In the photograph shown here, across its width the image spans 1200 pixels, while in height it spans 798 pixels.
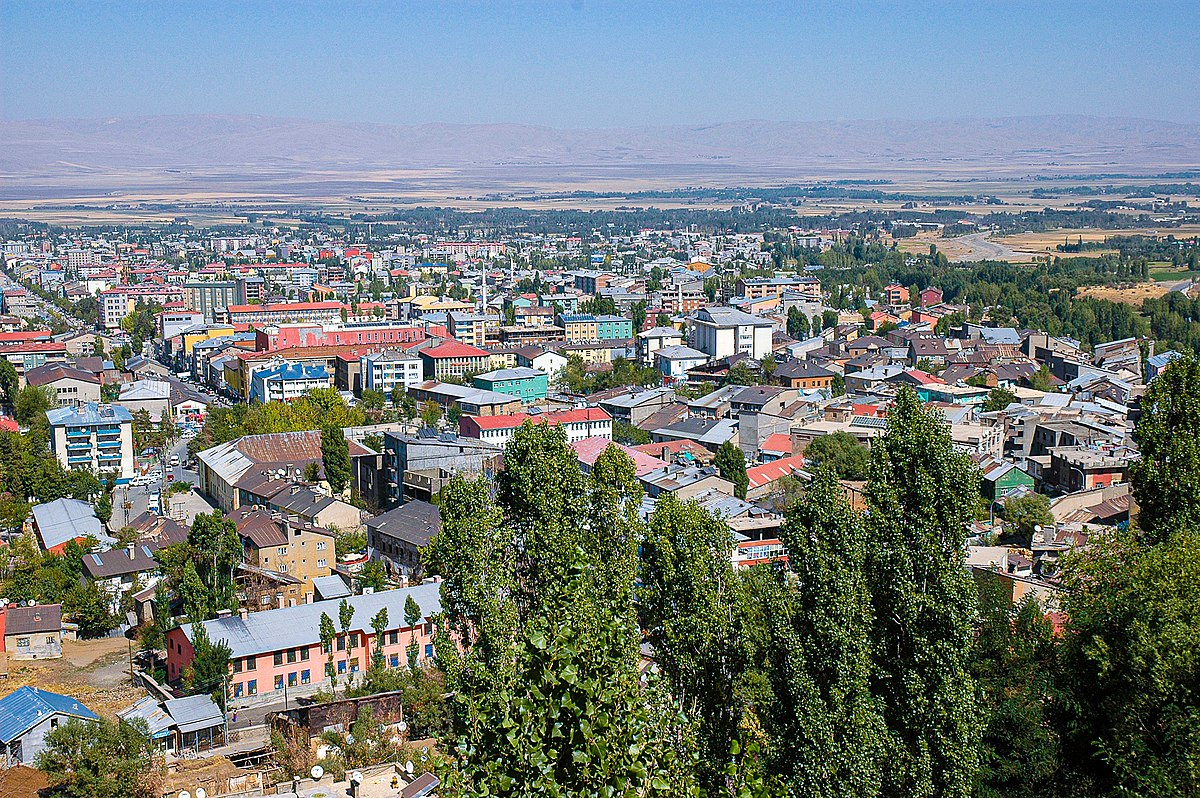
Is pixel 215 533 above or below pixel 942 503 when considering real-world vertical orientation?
below

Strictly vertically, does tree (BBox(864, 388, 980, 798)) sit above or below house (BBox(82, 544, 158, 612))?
above

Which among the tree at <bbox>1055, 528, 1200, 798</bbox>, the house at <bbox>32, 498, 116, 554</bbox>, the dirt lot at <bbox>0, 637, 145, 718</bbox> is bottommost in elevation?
the dirt lot at <bbox>0, 637, 145, 718</bbox>

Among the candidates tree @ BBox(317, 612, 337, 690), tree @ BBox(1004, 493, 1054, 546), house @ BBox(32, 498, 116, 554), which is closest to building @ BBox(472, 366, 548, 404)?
house @ BBox(32, 498, 116, 554)

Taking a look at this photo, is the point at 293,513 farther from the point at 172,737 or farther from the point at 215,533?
the point at 172,737

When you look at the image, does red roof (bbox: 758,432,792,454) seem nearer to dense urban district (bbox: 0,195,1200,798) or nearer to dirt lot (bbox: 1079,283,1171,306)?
dense urban district (bbox: 0,195,1200,798)

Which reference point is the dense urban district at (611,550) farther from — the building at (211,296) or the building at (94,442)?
the building at (211,296)

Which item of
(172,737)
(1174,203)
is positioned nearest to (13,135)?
(1174,203)
